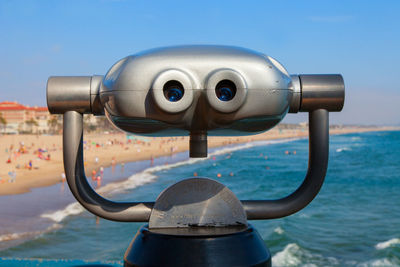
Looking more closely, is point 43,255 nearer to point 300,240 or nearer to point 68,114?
point 300,240

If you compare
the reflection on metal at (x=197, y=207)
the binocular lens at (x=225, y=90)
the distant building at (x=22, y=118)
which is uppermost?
the binocular lens at (x=225, y=90)

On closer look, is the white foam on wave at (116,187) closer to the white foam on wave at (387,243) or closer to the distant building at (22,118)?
the white foam on wave at (387,243)

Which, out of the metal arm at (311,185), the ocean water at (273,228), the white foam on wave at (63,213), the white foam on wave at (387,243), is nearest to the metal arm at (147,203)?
the metal arm at (311,185)

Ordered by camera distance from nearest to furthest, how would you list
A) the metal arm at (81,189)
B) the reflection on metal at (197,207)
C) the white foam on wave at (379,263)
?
the reflection on metal at (197,207) < the metal arm at (81,189) < the white foam on wave at (379,263)

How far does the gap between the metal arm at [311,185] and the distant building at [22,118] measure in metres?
68.1

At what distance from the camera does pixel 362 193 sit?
1888cm

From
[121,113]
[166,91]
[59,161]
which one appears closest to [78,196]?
[121,113]

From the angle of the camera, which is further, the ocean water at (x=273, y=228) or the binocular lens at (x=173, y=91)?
the ocean water at (x=273, y=228)

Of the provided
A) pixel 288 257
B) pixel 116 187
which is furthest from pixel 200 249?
pixel 116 187

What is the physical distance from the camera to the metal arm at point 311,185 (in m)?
1.42

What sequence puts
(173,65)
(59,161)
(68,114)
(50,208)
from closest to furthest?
1. (173,65)
2. (68,114)
3. (50,208)
4. (59,161)

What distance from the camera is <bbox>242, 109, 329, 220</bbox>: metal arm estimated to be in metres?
1.42

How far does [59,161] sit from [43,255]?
19.7m

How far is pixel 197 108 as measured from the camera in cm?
112
